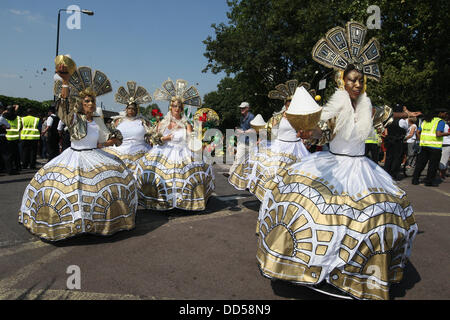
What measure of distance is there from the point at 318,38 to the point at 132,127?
17395 mm

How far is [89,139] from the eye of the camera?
4559 millimetres

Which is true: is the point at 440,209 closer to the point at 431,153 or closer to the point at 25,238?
the point at 431,153

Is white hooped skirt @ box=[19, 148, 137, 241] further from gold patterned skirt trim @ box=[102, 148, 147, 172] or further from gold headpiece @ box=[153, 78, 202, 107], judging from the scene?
A: gold headpiece @ box=[153, 78, 202, 107]

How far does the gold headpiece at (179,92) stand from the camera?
6477 mm

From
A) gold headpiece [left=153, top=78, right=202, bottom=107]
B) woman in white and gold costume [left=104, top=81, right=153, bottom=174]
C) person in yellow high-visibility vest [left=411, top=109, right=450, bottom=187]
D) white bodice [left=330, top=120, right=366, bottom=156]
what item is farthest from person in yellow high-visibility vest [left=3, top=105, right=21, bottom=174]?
person in yellow high-visibility vest [left=411, top=109, right=450, bottom=187]

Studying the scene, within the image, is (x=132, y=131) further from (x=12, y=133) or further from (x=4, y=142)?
(x=12, y=133)

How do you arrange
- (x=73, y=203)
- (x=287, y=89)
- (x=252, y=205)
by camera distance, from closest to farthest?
1. (x=73, y=203)
2. (x=287, y=89)
3. (x=252, y=205)

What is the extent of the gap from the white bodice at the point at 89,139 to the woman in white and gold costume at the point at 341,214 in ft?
9.24

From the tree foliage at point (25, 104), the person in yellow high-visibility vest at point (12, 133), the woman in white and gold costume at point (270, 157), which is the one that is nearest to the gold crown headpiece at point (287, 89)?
the woman in white and gold costume at point (270, 157)

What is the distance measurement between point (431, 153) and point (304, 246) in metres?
8.62

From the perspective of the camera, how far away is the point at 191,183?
5691 millimetres

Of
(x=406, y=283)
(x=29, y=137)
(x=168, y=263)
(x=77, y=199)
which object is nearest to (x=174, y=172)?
(x=77, y=199)

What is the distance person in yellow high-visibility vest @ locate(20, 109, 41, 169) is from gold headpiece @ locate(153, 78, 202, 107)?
6.59 meters

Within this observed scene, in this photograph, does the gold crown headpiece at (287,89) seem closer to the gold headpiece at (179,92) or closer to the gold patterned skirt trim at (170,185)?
the gold headpiece at (179,92)
